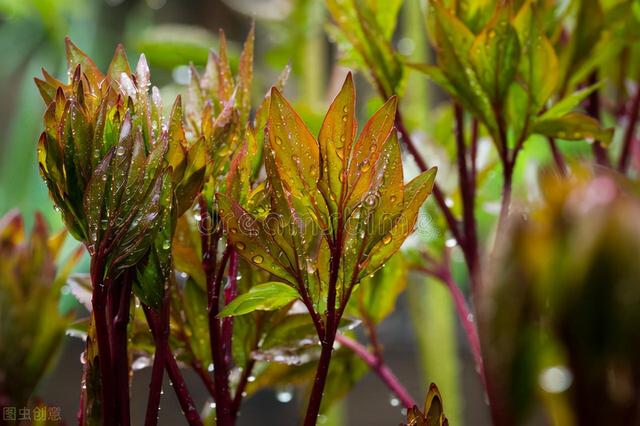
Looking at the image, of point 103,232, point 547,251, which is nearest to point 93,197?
point 103,232

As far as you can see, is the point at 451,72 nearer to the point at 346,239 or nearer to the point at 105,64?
the point at 346,239

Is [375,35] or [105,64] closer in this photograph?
[375,35]

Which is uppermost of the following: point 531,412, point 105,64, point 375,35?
point 105,64

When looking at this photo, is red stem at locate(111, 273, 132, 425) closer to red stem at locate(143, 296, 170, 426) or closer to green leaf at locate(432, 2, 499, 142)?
red stem at locate(143, 296, 170, 426)

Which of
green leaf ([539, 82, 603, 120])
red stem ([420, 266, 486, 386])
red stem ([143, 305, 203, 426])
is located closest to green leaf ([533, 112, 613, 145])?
green leaf ([539, 82, 603, 120])

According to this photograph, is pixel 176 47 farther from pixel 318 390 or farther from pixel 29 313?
pixel 318 390

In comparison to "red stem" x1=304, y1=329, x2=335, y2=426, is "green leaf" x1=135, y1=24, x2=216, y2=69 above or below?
above

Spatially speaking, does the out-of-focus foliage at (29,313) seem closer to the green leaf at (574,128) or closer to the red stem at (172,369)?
the red stem at (172,369)
